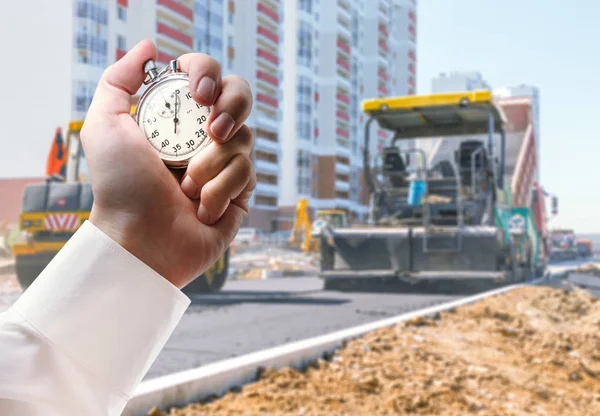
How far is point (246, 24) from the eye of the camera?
220 feet

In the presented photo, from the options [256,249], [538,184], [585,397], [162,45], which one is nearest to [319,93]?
[162,45]

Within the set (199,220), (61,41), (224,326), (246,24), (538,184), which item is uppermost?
(246,24)

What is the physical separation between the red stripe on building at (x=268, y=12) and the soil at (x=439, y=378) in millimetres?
63143

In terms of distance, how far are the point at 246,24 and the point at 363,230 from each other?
57479 mm

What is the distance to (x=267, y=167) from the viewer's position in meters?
65.7

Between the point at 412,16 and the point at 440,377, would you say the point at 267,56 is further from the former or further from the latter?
the point at 440,377

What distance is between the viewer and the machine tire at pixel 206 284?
494 inches

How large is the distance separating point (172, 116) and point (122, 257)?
0.30 metres

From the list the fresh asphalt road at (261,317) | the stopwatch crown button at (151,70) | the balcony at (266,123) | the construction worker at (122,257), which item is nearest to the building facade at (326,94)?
the balcony at (266,123)

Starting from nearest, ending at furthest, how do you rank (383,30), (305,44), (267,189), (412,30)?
(267,189) → (305,44) → (383,30) → (412,30)

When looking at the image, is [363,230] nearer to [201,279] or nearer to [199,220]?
[201,279]

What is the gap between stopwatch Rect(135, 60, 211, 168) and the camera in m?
1.27

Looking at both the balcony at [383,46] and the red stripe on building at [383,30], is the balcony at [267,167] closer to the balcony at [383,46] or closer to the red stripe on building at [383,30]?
the balcony at [383,46]

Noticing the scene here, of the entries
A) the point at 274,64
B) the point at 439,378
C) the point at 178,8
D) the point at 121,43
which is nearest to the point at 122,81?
the point at 439,378
